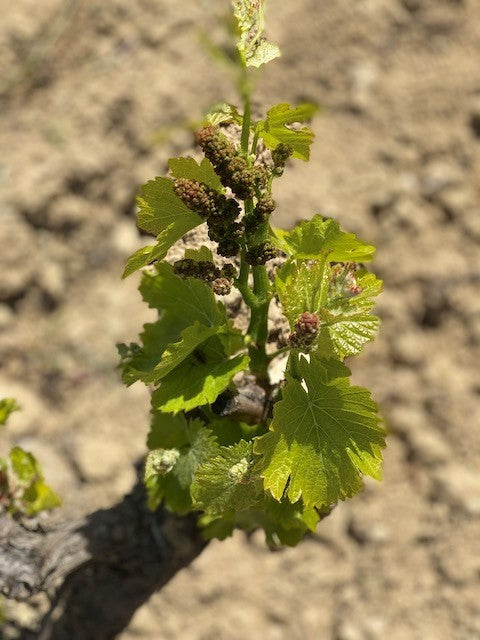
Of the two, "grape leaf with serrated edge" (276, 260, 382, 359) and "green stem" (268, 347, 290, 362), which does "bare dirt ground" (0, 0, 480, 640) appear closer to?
"green stem" (268, 347, 290, 362)

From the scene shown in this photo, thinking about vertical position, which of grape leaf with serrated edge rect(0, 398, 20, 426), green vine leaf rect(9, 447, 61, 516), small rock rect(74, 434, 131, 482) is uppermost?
grape leaf with serrated edge rect(0, 398, 20, 426)

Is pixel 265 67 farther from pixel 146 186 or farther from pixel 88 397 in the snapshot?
pixel 146 186

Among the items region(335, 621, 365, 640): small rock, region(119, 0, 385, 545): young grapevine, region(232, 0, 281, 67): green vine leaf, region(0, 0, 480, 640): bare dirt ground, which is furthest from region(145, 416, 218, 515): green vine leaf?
region(335, 621, 365, 640): small rock

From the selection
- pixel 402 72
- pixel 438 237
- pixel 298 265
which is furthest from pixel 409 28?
pixel 298 265

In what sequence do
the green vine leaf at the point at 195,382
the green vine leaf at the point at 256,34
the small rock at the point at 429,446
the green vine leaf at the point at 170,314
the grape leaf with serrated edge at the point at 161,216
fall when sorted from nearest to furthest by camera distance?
the green vine leaf at the point at 256,34 → the grape leaf with serrated edge at the point at 161,216 → the green vine leaf at the point at 195,382 → the green vine leaf at the point at 170,314 → the small rock at the point at 429,446

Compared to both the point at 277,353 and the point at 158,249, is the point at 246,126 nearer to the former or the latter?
the point at 158,249

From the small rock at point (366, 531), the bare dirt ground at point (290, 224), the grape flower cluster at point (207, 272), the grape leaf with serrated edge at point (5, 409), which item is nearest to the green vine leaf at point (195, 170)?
the grape flower cluster at point (207, 272)

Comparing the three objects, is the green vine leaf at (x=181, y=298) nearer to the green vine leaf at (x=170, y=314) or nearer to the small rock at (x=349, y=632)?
the green vine leaf at (x=170, y=314)

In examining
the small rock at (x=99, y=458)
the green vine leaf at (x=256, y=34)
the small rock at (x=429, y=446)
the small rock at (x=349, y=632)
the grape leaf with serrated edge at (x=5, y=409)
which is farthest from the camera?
the small rock at (x=99, y=458)

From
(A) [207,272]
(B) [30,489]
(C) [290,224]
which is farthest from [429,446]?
A: (A) [207,272]
